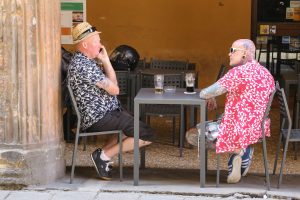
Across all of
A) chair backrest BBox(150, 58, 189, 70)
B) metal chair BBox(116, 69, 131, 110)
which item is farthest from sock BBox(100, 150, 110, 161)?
chair backrest BBox(150, 58, 189, 70)

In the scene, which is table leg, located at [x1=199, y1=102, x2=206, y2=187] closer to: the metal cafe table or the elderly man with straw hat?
the metal cafe table

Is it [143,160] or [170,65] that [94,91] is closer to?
[143,160]

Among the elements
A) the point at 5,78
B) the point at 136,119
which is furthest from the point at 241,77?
the point at 5,78

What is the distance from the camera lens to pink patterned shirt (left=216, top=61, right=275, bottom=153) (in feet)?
19.5

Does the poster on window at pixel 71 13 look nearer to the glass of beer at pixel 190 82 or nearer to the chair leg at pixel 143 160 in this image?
the chair leg at pixel 143 160

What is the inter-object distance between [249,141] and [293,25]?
5656 millimetres

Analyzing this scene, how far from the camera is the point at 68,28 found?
9.47 m

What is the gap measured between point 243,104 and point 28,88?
1813mm

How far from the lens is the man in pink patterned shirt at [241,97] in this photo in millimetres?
5949

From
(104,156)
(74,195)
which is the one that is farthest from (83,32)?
(74,195)

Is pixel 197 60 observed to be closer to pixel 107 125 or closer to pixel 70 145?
pixel 70 145

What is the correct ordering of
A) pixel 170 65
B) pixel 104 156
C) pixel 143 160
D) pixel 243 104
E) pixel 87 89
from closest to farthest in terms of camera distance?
pixel 243 104, pixel 87 89, pixel 104 156, pixel 143 160, pixel 170 65

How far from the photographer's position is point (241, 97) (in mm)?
5992

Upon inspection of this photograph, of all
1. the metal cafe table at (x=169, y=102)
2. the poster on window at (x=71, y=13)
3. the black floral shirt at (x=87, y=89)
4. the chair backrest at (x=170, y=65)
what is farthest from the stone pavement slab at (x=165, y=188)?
the poster on window at (x=71, y=13)
